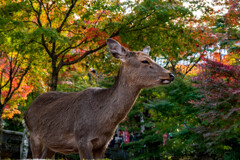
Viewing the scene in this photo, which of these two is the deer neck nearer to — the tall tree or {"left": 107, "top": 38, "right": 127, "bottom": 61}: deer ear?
{"left": 107, "top": 38, "right": 127, "bottom": 61}: deer ear

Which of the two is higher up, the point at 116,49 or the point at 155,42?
the point at 155,42

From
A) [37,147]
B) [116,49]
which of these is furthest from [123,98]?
[37,147]

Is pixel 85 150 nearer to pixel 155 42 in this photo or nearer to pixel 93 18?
pixel 93 18

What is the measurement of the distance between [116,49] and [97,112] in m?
1.02

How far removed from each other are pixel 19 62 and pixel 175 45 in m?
6.60

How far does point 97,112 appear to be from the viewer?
4660 mm

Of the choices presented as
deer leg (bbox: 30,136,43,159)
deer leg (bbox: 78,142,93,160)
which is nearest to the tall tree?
deer leg (bbox: 30,136,43,159)

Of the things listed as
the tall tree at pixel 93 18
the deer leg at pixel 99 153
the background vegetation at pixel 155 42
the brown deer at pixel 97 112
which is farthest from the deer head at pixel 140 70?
the tall tree at pixel 93 18

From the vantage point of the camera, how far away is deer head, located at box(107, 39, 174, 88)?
176 inches

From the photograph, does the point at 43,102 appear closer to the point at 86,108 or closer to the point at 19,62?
the point at 86,108

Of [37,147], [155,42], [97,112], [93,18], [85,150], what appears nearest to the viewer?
[85,150]

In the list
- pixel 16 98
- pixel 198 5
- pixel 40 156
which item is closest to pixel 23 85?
pixel 16 98

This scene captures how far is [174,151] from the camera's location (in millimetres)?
14883

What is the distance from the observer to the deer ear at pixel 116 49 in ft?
15.4
